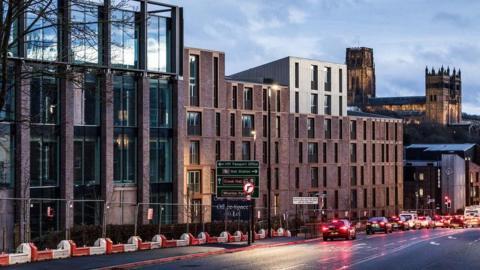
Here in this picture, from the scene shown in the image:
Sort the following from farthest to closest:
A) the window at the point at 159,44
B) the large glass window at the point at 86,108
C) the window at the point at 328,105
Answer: the window at the point at 328,105 < the window at the point at 159,44 < the large glass window at the point at 86,108

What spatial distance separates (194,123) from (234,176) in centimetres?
3678

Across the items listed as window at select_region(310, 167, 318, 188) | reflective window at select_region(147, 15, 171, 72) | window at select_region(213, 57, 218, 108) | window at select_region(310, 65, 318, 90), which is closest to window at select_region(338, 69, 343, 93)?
window at select_region(310, 65, 318, 90)

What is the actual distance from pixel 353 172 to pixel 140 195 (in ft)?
163

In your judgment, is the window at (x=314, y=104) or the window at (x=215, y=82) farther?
the window at (x=314, y=104)

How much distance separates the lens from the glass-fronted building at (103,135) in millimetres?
53438

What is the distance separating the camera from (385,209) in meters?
113

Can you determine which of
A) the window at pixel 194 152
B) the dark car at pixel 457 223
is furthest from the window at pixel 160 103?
the dark car at pixel 457 223

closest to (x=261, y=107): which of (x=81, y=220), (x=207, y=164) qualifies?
(x=207, y=164)

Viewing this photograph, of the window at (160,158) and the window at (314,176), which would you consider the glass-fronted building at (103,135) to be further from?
the window at (314,176)

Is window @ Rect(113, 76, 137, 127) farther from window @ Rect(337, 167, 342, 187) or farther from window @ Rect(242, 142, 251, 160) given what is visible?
window @ Rect(337, 167, 342, 187)

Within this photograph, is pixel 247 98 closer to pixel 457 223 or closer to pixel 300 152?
pixel 300 152

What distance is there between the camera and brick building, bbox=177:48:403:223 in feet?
271

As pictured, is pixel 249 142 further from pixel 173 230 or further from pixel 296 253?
pixel 296 253

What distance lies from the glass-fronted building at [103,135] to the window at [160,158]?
7 cm
